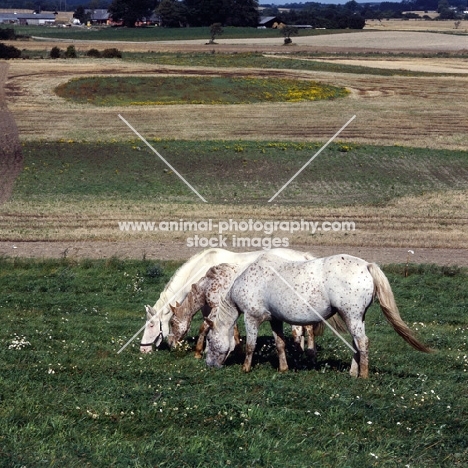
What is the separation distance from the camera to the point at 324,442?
9883mm

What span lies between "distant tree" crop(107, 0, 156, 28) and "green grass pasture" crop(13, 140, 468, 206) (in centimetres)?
12863

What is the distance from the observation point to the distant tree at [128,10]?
16462cm

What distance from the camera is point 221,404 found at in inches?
424

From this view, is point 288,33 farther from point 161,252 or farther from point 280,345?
point 280,345

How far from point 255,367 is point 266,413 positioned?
3049 mm

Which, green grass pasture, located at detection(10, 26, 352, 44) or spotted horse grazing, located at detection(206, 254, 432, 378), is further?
green grass pasture, located at detection(10, 26, 352, 44)

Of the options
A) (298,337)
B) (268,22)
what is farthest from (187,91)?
(268,22)

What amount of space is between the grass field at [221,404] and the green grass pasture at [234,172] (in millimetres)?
17664

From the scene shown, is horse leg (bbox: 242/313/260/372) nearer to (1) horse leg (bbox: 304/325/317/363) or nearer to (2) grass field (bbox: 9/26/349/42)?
(1) horse leg (bbox: 304/325/317/363)

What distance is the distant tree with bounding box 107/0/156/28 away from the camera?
16462 cm

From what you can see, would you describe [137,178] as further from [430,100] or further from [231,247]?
[430,100]

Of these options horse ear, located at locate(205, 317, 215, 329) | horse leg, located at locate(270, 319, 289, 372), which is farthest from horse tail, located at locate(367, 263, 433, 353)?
horse ear, located at locate(205, 317, 215, 329)

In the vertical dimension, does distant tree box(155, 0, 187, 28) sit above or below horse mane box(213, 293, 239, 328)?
above

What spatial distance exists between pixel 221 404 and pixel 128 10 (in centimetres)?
16205
